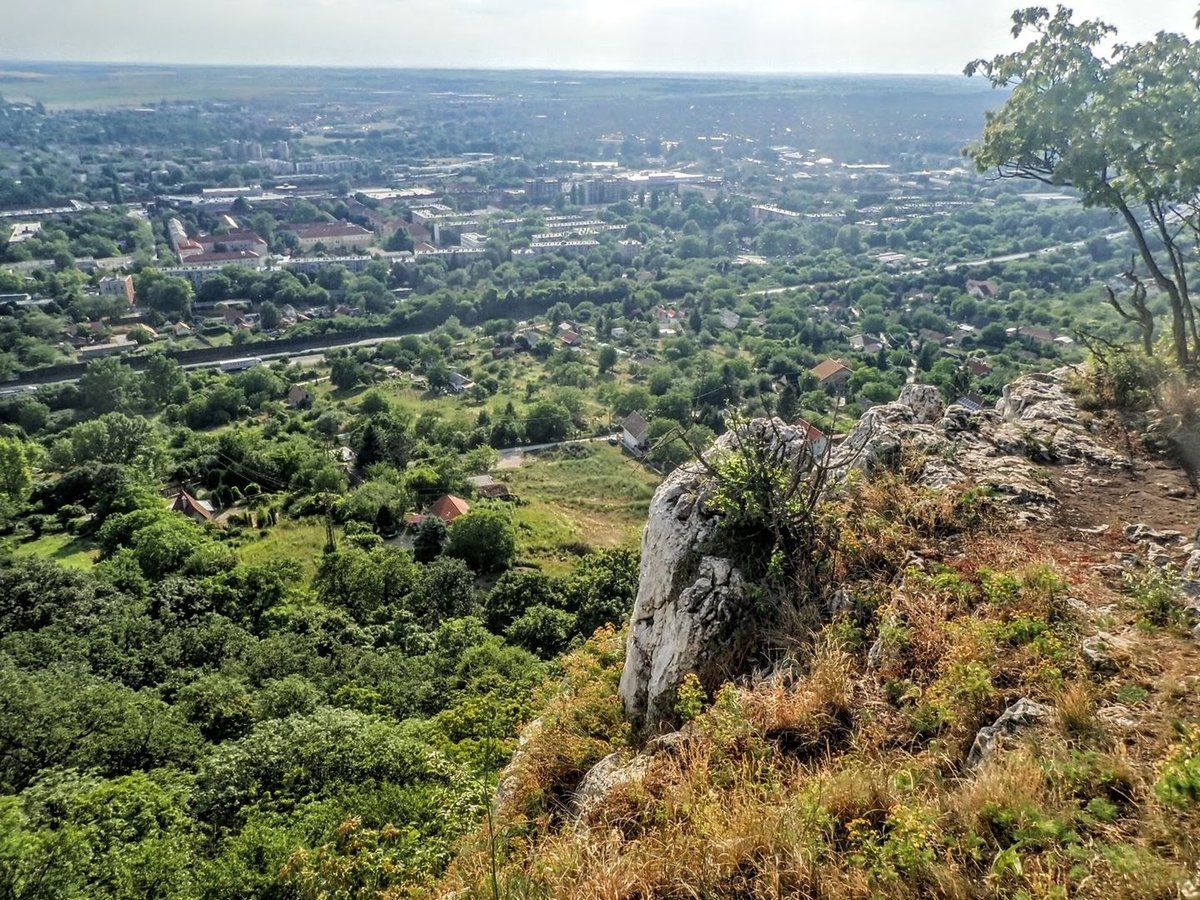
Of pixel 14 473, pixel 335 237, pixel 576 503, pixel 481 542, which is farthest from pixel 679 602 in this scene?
pixel 335 237

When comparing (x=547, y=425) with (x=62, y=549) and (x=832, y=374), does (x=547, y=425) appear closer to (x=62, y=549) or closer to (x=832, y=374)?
(x=832, y=374)

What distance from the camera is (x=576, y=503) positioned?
23062mm

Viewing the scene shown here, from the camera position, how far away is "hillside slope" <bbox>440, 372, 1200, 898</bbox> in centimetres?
284

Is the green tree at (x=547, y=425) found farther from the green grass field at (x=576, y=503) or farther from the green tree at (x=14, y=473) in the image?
the green tree at (x=14, y=473)

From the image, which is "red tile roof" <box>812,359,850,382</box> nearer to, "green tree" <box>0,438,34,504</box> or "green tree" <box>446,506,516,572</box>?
"green tree" <box>446,506,516,572</box>

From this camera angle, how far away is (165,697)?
33.1ft

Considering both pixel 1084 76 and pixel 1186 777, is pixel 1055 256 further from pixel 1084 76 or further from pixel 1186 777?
pixel 1186 777

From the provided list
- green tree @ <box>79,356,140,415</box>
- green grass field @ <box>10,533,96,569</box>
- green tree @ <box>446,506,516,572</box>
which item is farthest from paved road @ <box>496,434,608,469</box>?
green tree @ <box>79,356,140,415</box>

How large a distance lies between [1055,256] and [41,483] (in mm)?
58775

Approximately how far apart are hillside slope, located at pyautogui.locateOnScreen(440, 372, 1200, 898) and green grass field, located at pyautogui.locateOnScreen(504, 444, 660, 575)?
13186mm

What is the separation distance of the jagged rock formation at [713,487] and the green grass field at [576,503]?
12462 millimetres

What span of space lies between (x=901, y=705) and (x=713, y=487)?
182 cm

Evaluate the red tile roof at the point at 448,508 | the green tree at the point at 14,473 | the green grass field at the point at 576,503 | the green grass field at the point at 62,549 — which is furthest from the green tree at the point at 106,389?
the red tile roof at the point at 448,508

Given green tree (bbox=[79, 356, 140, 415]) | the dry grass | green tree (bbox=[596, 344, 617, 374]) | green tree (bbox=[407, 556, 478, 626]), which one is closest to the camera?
the dry grass
